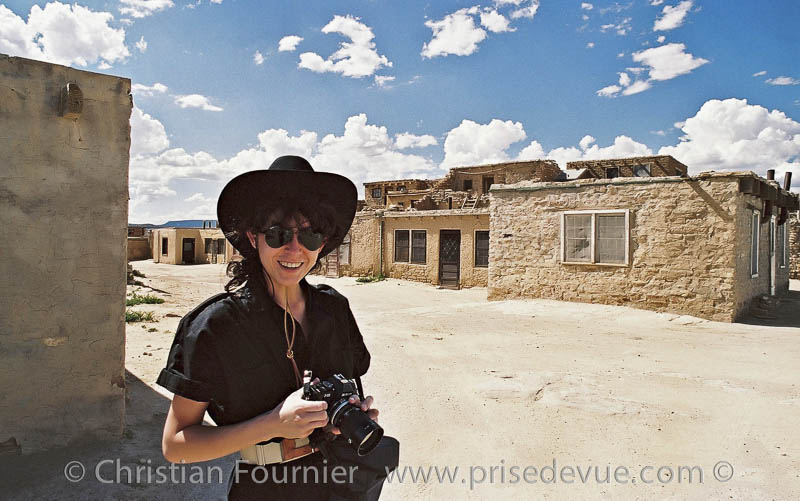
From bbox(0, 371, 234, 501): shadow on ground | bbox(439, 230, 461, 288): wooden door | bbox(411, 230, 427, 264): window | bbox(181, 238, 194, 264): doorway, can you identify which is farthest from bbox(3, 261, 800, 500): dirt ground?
bbox(181, 238, 194, 264): doorway

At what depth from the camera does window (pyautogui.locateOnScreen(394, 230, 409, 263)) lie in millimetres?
18859

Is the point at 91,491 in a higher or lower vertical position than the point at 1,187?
lower

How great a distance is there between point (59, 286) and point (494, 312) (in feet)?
28.8

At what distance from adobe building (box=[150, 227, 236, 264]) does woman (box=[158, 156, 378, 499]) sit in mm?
29427

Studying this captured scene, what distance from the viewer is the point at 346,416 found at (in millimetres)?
1339

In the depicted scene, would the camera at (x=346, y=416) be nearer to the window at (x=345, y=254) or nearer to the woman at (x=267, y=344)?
the woman at (x=267, y=344)

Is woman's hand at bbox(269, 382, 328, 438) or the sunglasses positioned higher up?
the sunglasses

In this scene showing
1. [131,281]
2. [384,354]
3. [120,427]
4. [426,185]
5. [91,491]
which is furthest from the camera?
[426,185]

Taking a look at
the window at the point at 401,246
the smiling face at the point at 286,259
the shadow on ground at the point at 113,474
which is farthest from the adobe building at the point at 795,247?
the smiling face at the point at 286,259

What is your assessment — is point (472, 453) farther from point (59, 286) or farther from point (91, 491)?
point (59, 286)

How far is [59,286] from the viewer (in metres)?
3.40

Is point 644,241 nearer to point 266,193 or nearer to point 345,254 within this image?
point 266,193

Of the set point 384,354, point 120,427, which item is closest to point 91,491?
point 120,427

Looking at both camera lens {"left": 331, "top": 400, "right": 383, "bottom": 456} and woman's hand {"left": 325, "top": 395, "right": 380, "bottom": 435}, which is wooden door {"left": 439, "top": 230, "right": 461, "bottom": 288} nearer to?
woman's hand {"left": 325, "top": 395, "right": 380, "bottom": 435}
